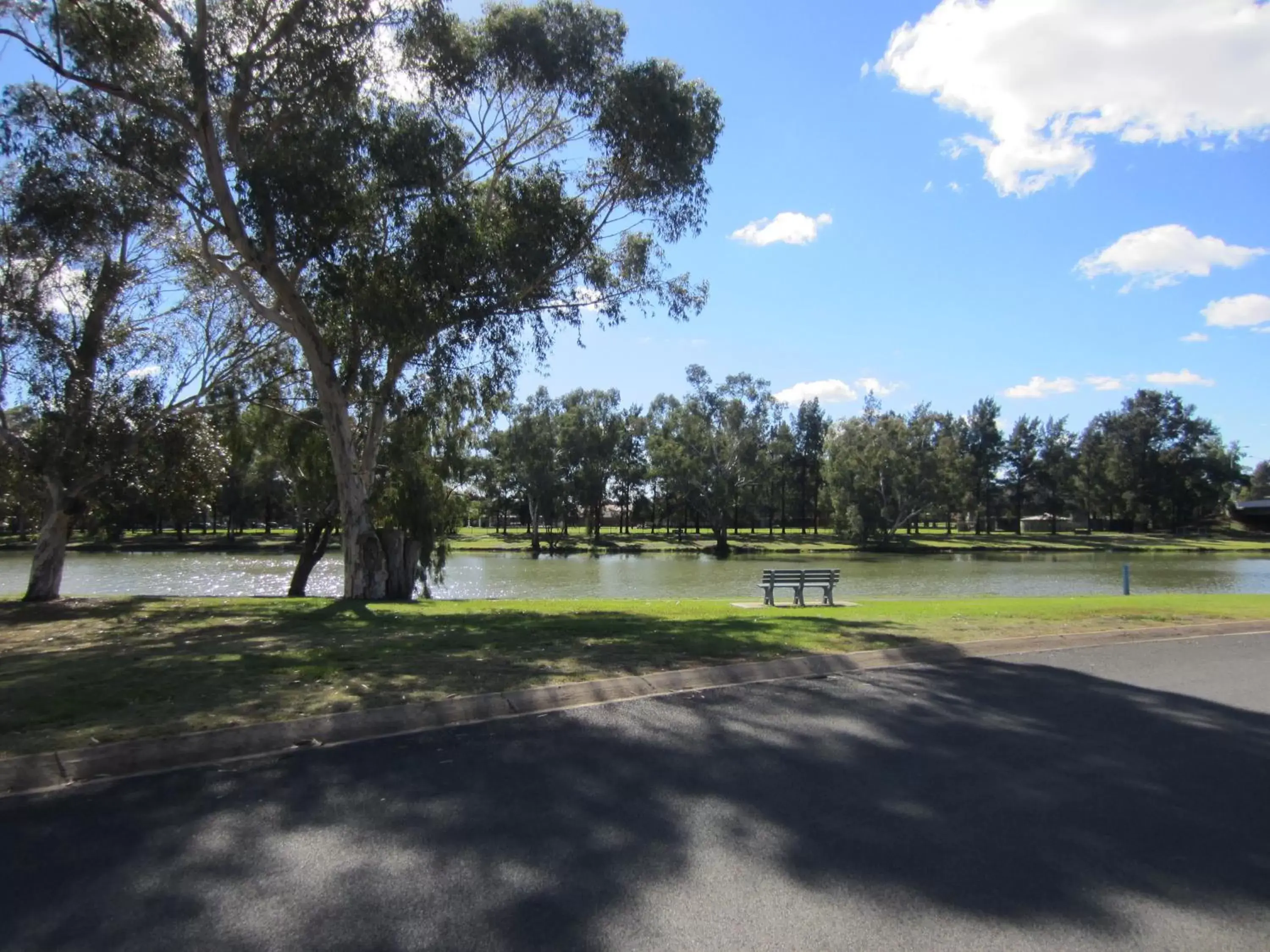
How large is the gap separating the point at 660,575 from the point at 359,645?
32.2 meters

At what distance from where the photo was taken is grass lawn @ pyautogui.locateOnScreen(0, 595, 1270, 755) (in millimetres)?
6879

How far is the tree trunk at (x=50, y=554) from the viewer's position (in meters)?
17.4

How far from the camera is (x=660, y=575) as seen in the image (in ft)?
137

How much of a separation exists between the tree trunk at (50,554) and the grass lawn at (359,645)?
442 millimetres

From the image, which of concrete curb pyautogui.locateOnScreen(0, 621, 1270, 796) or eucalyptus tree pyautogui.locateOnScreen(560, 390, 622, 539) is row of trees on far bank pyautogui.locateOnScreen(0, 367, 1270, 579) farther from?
concrete curb pyautogui.locateOnScreen(0, 621, 1270, 796)

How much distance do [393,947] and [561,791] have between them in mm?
Result: 1762

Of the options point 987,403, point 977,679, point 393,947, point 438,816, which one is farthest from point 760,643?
point 987,403

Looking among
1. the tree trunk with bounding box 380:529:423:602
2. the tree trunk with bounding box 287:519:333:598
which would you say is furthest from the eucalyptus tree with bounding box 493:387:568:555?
the tree trunk with bounding box 380:529:423:602

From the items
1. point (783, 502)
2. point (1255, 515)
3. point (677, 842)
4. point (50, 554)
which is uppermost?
point (783, 502)

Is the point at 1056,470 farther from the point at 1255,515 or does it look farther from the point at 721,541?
the point at 721,541

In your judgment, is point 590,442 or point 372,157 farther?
point 590,442

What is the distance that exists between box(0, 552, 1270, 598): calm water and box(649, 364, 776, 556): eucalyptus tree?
10.4 m

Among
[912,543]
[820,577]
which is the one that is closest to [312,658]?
[820,577]

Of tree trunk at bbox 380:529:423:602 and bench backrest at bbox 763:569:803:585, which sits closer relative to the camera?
tree trunk at bbox 380:529:423:602
